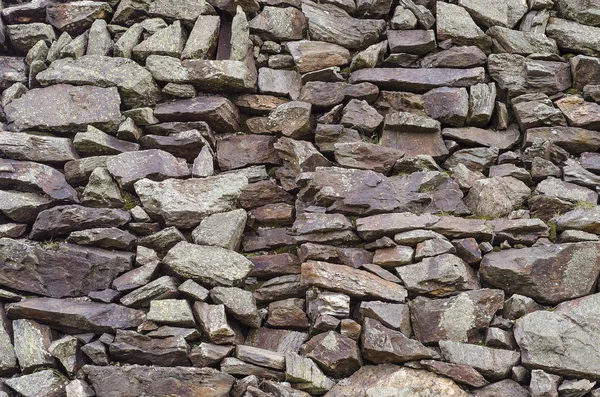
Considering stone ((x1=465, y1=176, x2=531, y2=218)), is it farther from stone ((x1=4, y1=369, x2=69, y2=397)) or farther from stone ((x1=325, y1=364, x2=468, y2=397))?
stone ((x1=4, y1=369, x2=69, y2=397))

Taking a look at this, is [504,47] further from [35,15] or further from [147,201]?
[35,15]

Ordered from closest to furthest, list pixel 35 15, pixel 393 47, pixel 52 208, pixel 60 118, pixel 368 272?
pixel 368 272 → pixel 52 208 → pixel 60 118 → pixel 393 47 → pixel 35 15

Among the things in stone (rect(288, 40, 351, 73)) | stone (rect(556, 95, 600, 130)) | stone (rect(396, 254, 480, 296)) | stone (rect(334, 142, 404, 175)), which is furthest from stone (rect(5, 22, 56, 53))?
stone (rect(556, 95, 600, 130))

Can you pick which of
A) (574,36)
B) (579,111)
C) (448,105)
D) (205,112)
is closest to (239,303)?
(205,112)

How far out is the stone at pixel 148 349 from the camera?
6172 mm

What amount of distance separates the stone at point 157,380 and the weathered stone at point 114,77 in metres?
4.07

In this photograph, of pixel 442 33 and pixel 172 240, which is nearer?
pixel 172 240

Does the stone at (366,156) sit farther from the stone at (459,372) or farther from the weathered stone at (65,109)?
the weathered stone at (65,109)

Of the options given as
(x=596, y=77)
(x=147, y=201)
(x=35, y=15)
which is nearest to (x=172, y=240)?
(x=147, y=201)

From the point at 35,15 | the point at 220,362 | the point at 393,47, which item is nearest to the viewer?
the point at 220,362

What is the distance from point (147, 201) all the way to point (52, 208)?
1.21 meters

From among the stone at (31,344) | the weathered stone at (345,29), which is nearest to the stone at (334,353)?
the stone at (31,344)

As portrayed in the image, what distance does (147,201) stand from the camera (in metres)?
7.36

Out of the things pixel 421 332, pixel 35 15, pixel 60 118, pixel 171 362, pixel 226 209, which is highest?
pixel 35 15
